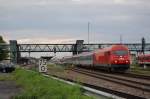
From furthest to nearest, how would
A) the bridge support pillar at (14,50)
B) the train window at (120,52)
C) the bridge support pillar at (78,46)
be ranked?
the bridge support pillar at (78,46), the bridge support pillar at (14,50), the train window at (120,52)

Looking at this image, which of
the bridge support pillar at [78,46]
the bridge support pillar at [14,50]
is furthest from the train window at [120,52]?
the bridge support pillar at [78,46]

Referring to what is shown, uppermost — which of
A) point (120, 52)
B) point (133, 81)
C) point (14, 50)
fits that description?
point (14, 50)

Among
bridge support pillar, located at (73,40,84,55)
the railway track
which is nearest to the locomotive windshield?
the railway track

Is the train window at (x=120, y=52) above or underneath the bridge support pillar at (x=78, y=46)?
underneath

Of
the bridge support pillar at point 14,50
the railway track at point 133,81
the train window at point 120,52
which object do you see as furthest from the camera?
the bridge support pillar at point 14,50

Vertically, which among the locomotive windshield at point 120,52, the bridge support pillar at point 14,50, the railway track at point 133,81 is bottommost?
the railway track at point 133,81

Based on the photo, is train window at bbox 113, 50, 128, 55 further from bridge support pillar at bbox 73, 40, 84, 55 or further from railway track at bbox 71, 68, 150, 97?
bridge support pillar at bbox 73, 40, 84, 55

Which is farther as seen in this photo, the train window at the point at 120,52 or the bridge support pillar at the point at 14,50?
the bridge support pillar at the point at 14,50

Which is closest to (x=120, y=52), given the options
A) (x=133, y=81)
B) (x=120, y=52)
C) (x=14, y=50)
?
(x=120, y=52)

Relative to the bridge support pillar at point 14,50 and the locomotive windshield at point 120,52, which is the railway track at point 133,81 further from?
the bridge support pillar at point 14,50

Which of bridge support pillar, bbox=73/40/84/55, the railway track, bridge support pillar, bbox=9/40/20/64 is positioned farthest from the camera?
bridge support pillar, bbox=73/40/84/55

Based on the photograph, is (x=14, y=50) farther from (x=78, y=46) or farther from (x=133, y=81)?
(x=133, y=81)

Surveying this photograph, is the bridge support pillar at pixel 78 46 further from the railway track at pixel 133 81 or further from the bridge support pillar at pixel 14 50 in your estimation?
the railway track at pixel 133 81

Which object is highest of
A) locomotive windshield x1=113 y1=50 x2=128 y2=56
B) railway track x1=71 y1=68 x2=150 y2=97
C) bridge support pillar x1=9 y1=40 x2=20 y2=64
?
bridge support pillar x1=9 y1=40 x2=20 y2=64
